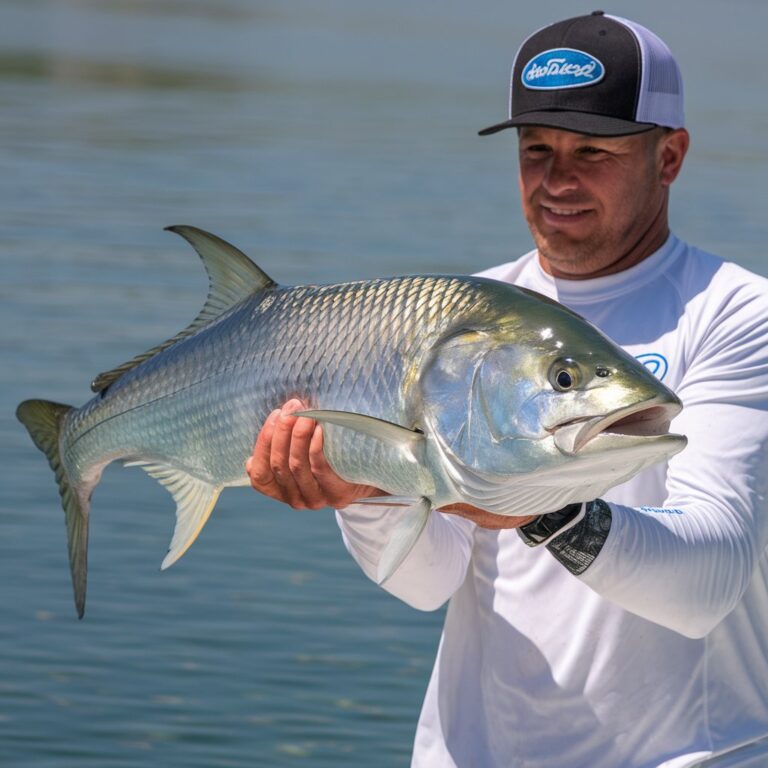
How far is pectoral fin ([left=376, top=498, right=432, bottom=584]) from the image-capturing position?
3.41 metres

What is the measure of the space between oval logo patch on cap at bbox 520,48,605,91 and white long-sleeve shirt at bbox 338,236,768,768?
17.4 inches

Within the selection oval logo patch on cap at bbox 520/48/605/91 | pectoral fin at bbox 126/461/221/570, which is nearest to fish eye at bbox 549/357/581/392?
pectoral fin at bbox 126/461/221/570

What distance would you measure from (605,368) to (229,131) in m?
21.0

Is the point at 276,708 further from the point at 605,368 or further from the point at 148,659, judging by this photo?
the point at 605,368

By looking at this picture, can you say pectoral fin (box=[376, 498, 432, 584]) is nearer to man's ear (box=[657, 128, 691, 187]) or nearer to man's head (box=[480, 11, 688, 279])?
man's head (box=[480, 11, 688, 279])

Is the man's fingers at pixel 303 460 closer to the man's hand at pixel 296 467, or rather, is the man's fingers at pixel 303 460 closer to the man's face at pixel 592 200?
the man's hand at pixel 296 467

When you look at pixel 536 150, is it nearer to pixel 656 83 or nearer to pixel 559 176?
pixel 559 176

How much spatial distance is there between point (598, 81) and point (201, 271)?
34.0 feet

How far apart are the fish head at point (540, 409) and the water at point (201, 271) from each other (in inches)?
150

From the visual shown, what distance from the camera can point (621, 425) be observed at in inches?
127

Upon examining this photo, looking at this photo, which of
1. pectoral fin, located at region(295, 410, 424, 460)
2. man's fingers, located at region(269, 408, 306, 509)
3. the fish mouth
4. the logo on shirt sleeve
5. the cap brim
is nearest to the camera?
the fish mouth

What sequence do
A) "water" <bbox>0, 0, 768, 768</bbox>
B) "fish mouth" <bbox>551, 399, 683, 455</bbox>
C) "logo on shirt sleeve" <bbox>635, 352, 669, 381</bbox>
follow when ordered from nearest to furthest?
"fish mouth" <bbox>551, 399, 683, 455</bbox>, "logo on shirt sleeve" <bbox>635, 352, 669, 381</bbox>, "water" <bbox>0, 0, 768, 768</bbox>

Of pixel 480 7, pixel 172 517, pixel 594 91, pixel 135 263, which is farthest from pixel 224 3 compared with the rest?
pixel 594 91

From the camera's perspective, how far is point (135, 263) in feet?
48.7
